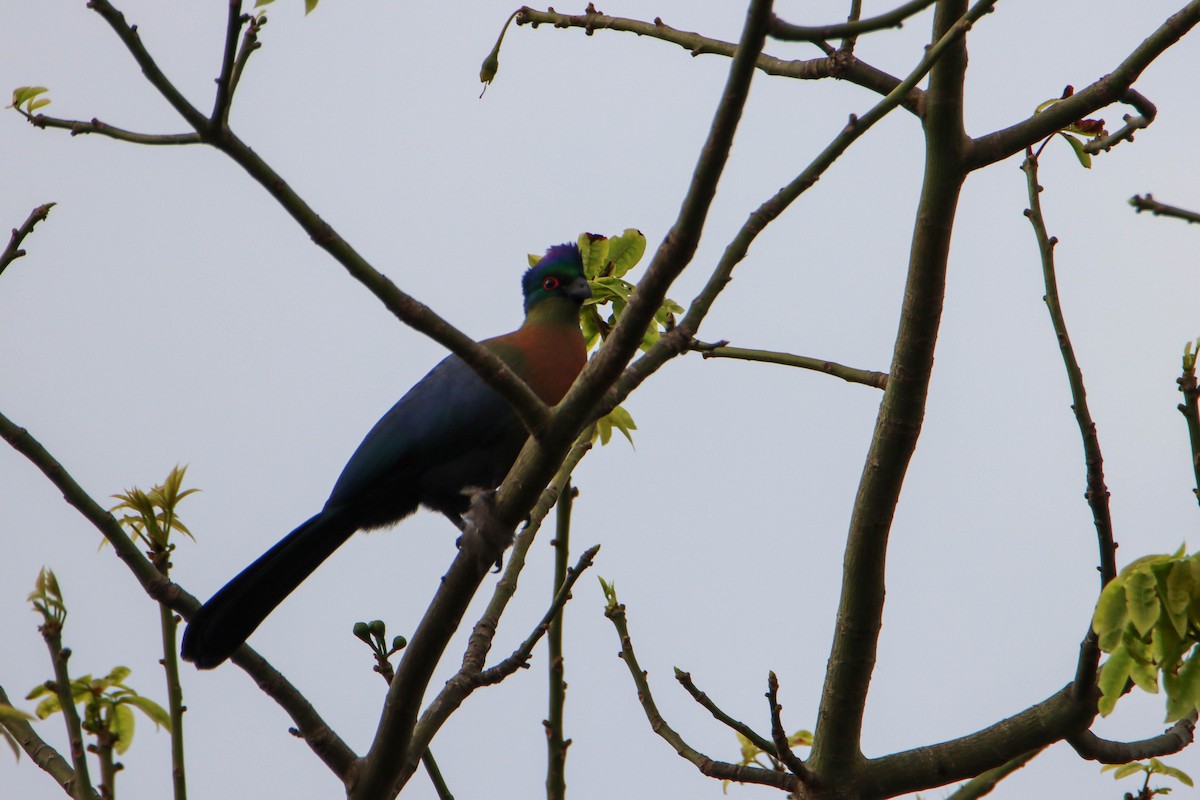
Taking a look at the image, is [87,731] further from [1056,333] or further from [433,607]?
[1056,333]

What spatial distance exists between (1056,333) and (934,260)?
36 centimetres

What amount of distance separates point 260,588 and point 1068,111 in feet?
9.48

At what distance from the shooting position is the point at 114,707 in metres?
2.35

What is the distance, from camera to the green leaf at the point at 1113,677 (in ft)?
7.20

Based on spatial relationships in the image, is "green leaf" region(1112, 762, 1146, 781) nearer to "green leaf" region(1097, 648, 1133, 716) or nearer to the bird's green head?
"green leaf" region(1097, 648, 1133, 716)

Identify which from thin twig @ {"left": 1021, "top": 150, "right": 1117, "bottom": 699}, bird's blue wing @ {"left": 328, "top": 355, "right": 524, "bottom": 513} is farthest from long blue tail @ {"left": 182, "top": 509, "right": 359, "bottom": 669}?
thin twig @ {"left": 1021, "top": 150, "right": 1117, "bottom": 699}

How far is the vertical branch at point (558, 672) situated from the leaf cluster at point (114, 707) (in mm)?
951

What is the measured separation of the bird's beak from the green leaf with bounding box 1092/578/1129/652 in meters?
2.91

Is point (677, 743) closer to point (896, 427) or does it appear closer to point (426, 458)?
point (896, 427)

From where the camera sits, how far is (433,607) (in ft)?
8.91

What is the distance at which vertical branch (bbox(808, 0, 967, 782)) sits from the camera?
3008 millimetres

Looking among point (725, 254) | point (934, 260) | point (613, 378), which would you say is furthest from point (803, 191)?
point (934, 260)

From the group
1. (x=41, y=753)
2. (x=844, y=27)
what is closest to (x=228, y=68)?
(x=844, y=27)

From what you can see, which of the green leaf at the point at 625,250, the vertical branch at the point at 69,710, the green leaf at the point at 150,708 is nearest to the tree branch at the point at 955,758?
A: the green leaf at the point at 625,250
